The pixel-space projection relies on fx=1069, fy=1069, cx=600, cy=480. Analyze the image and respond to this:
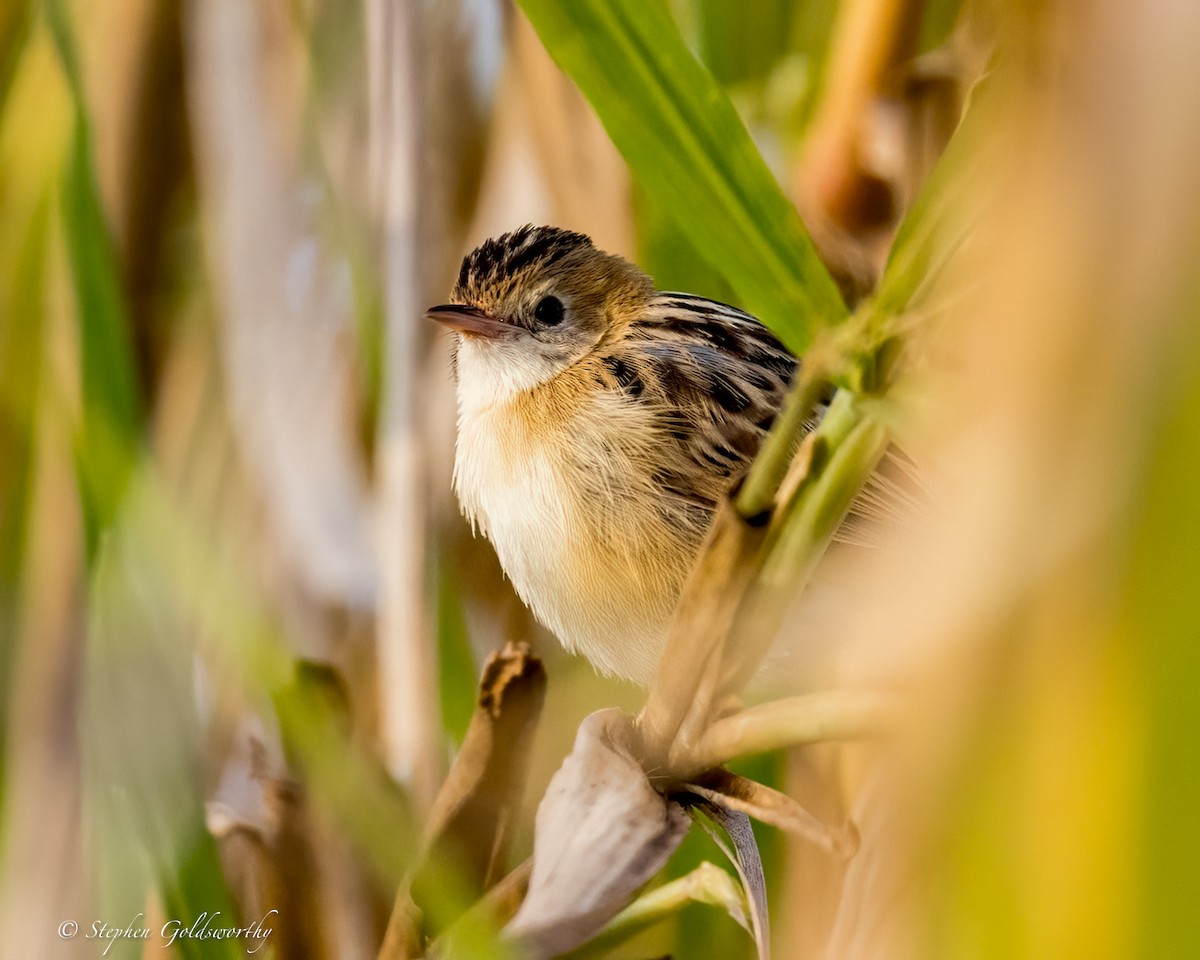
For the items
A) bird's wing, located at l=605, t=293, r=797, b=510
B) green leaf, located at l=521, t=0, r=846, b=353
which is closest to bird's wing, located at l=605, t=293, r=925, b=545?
bird's wing, located at l=605, t=293, r=797, b=510

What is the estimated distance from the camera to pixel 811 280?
58cm

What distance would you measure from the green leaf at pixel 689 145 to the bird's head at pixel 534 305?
0.23 m

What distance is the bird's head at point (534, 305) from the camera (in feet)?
2.94

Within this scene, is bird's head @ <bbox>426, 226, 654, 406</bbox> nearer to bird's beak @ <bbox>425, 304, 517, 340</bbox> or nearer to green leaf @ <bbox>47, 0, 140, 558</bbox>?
bird's beak @ <bbox>425, 304, 517, 340</bbox>

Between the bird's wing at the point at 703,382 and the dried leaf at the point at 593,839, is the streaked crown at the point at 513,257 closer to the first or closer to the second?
the bird's wing at the point at 703,382

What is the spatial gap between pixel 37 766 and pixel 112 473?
0.28 metres

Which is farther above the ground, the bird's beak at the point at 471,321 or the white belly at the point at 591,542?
the bird's beak at the point at 471,321

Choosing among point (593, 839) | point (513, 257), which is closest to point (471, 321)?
point (513, 257)

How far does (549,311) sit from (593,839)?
0.47 meters

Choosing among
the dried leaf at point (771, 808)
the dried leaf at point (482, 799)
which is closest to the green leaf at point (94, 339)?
the dried leaf at point (482, 799)

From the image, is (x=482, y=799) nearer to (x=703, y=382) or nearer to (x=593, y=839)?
(x=593, y=839)

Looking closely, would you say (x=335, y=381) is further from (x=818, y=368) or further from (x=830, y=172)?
(x=818, y=368)

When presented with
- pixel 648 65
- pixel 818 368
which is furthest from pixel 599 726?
pixel 648 65

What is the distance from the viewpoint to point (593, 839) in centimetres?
64
